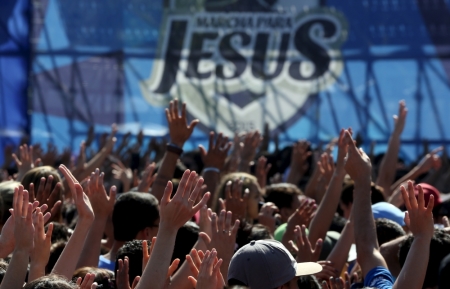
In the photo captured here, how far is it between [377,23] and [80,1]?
435 cm

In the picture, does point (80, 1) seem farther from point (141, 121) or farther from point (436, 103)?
point (436, 103)

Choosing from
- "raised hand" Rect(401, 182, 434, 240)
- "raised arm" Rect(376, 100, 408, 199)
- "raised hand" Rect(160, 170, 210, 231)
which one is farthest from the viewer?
"raised arm" Rect(376, 100, 408, 199)

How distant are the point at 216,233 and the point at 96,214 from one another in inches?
33.6

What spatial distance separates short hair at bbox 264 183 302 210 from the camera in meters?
4.98

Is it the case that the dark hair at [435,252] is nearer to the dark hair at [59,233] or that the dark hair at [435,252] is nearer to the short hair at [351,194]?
the short hair at [351,194]

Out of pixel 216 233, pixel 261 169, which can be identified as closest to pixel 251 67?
pixel 261 169

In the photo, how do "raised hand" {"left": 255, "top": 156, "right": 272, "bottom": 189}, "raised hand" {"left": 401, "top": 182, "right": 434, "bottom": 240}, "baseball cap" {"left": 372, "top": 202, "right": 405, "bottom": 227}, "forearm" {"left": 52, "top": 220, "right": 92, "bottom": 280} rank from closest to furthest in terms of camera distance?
"raised hand" {"left": 401, "top": 182, "right": 434, "bottom": 240}
"forearm" {"left": 52, "top": 220, "right": 92, "bottom": 280}
"baseball cap" {"left": 372, "top": 202, "right": 405, "bottom": 227}
"raised hand" {"left": 255, "top": 156, "right": 272, "bottom": 189}

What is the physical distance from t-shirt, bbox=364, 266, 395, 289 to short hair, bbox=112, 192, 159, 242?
1.16 meters

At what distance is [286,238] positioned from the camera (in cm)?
401

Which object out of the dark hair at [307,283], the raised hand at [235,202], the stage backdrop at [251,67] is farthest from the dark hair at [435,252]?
the stage backdrop at [251,67]

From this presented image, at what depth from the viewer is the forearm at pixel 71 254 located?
9.81 ft

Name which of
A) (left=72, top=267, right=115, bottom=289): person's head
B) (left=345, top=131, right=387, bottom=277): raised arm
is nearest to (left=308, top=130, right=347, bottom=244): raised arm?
(left=345, top=131, right=387, bottom=277): raised arm

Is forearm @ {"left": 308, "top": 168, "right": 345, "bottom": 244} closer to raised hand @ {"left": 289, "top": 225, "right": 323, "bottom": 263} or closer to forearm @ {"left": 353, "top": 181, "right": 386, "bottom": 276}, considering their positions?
raised hand @ {"left": 289, "top": 225, "right": 323, "bottom": 263}

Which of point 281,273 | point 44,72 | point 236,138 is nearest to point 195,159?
point 236,138
